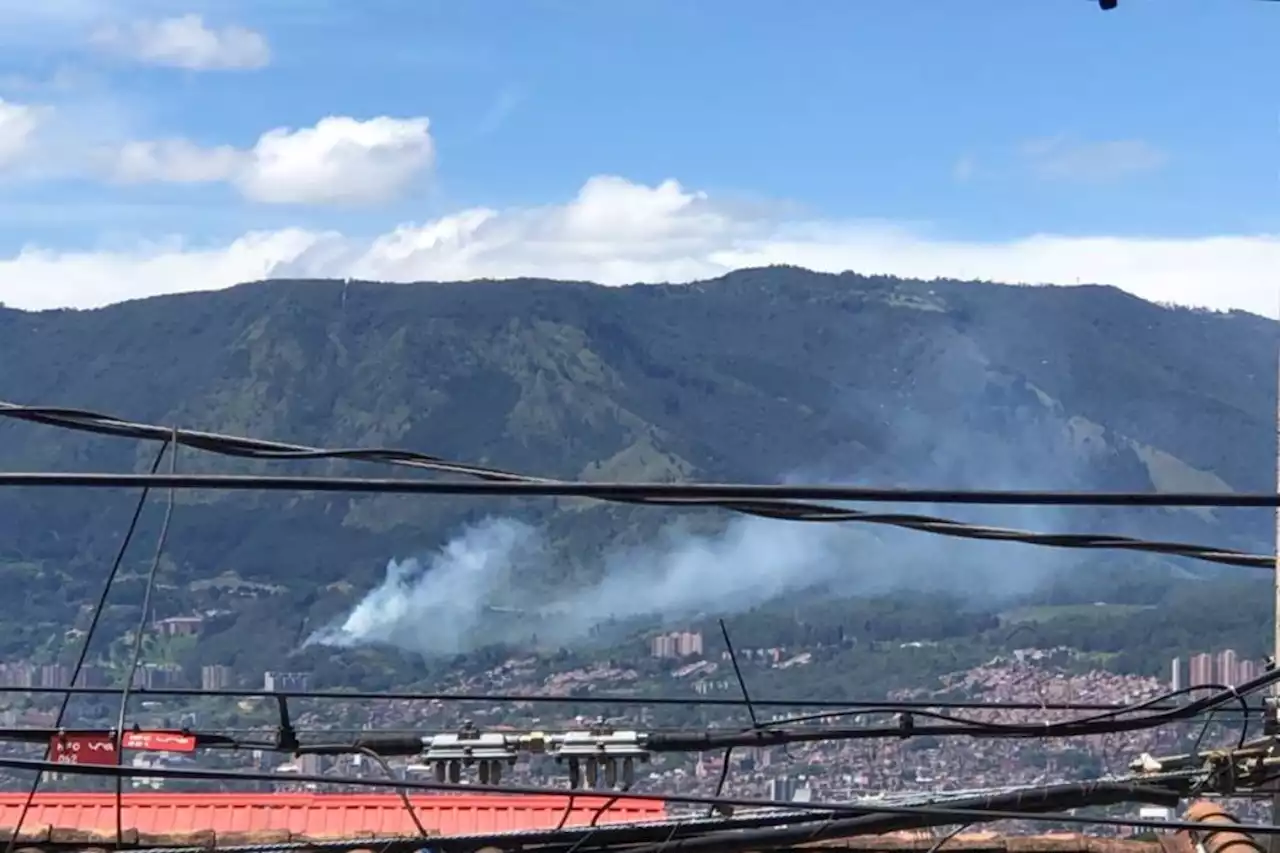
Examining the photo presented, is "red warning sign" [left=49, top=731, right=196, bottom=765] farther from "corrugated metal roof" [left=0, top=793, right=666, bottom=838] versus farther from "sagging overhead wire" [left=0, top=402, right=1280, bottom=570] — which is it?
"corrugated metal roof" [left=0, top=793, right=666, bottom=838]

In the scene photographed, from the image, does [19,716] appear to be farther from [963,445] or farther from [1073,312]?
[1073,312]

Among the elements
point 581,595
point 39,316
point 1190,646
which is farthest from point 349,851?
point 39,316

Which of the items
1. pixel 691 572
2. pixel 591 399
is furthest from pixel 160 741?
pixel 591 399

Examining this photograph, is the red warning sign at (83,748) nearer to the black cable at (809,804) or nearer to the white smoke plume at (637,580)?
the black cable at (809,804)

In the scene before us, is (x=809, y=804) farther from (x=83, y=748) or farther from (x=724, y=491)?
(x=83, y=748)

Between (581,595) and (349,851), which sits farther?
(581,595)
